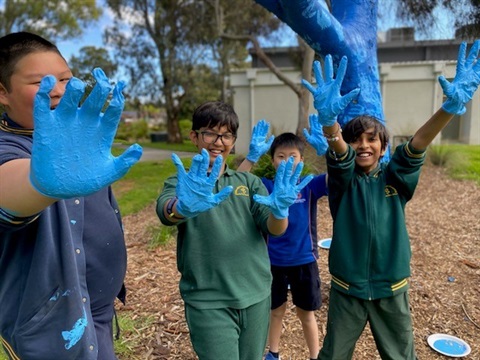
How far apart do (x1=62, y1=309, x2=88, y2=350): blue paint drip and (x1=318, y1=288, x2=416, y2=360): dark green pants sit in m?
1.18

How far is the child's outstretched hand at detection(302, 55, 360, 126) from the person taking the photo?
152cm

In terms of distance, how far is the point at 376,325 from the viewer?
182 cm

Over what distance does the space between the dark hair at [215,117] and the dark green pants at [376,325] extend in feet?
3.12

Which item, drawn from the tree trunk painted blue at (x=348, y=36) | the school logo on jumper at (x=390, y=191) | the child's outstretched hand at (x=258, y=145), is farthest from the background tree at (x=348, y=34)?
the school logo on jumper at (x=390, y=191)

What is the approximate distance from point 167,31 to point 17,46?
18300mm

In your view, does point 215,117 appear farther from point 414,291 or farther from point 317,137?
point 414,291

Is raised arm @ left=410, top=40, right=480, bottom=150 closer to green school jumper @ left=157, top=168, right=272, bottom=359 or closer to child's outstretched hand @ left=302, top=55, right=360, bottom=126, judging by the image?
child's outstretched hand @ left=302, top=55, right=360, bottom=126

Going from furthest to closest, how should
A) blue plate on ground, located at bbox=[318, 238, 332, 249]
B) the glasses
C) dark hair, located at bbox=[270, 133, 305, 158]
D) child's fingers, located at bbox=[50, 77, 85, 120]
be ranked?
1. blue plate on ground, located at bbox=[318, 238, 332, 249]
2. dark hair, located at bbox=[270, 133, 305, 158]
3. the glasses
4. child's fingers, located at bbox=[50, 77, 85, 120]

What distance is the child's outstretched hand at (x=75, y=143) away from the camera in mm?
781

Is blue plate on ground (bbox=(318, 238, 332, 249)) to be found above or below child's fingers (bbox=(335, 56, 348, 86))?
below

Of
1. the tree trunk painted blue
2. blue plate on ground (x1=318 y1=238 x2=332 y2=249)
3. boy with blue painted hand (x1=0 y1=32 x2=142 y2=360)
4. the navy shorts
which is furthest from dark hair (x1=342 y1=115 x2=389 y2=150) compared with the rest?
Answer: blue plate on ground (x1=318 y1=238 x2=332 y2=249)

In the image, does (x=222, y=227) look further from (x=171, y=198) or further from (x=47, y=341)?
(x=47, y=341)

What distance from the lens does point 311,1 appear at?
92.1 inches

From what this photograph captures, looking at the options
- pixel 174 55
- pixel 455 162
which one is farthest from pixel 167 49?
pixel 455 162
